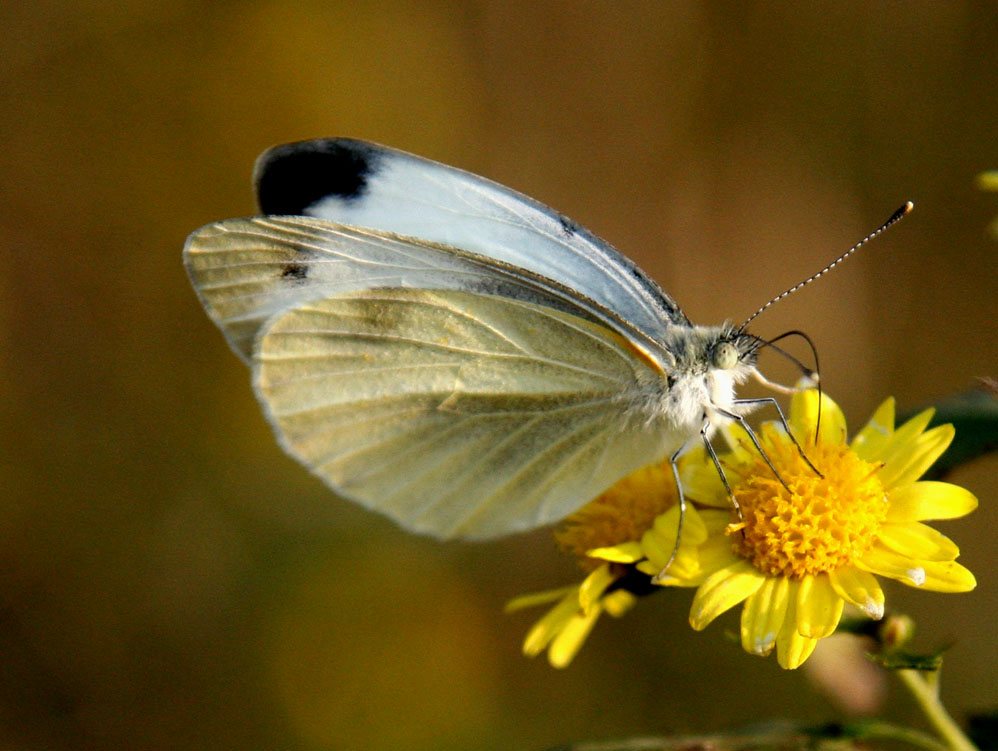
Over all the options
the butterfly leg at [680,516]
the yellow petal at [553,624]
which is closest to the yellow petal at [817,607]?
the butterfly leg at [680,516]

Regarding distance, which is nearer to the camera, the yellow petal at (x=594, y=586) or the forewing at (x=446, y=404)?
the yellow petal at (x=594, y=586)

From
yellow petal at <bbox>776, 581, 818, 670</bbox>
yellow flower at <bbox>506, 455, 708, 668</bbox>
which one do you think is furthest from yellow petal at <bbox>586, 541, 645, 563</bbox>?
yellow petal at <bbox>776, 581, 818, 670</bbox>

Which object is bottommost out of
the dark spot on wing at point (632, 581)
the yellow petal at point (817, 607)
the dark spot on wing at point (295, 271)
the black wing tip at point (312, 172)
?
the dark spot on wing at point (632, 581)

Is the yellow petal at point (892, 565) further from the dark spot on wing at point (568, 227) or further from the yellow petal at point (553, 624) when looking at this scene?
the dark spot on wing at point (568, 227)

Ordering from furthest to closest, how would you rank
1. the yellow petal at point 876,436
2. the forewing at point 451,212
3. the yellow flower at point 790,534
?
1. the forewing at point 451,212
2. the yellow petal at point 876,436
3. the yellow flower at point 790,534

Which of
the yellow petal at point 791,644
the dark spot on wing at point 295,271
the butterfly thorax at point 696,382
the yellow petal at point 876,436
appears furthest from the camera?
the dark spot on wing at point 295,271

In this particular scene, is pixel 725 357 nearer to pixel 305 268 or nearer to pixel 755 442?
pixel 755 442

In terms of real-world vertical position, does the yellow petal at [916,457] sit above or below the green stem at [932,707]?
above
